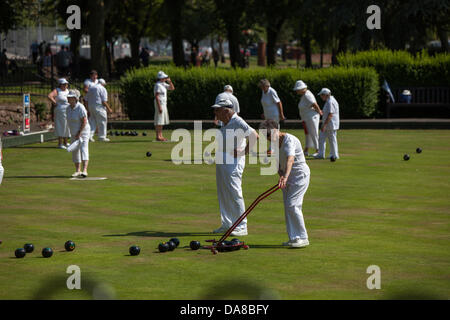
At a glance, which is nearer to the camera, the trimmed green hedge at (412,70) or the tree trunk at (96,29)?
the trimmed green hedge at (412,70)

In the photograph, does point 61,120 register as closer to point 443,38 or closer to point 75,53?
point 75,53

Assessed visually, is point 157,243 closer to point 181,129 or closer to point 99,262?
point 99,262

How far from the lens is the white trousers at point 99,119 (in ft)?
88.7

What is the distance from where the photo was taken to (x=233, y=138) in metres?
12.4

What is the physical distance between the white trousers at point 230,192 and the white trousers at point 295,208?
1.19m

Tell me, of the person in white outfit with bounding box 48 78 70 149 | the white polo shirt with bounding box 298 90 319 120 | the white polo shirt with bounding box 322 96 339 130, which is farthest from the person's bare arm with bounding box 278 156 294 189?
the person in white outfit with bounding box 48 78 70 149

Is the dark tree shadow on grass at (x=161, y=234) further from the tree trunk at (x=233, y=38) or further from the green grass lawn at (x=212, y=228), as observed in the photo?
the tree trunk at (x=233, y=38)

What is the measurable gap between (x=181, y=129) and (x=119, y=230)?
20220 mm

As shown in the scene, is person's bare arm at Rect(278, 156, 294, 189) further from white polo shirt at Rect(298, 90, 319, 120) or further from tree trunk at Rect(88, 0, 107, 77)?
tree trunk at Rect(88, 0, 107, 77)

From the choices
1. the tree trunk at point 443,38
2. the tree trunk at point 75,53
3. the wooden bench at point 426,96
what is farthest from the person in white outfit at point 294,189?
the tree trunk at point 443,38

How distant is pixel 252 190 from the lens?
17031mm

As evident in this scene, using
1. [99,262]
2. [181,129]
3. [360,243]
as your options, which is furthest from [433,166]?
[181,129]

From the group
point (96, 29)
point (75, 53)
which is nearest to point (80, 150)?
point (96, 29)

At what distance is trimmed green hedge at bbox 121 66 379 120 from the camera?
34281 mm
